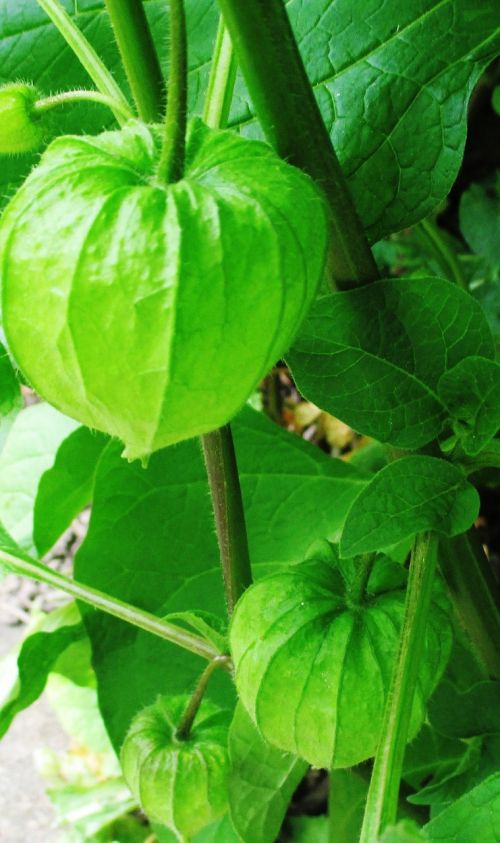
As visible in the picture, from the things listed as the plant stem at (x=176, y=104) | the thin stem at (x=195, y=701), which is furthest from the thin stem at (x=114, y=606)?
the plant stem at (x=176, y=104)

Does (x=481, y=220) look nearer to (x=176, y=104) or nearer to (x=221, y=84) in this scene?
(x=221, y=84)

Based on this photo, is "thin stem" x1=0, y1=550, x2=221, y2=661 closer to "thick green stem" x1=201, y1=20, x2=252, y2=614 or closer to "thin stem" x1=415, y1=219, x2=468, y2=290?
"thick green stem" x1=201, y1=20, x2=252, y2=614

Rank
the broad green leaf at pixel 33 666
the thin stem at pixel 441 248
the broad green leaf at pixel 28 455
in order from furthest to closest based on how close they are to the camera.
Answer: the broad green leaf at pixel 28 455, the thin stem at pixel 441 248, the broad green leaf at pixel 33 666

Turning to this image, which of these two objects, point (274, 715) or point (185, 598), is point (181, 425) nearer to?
point (274, 715)

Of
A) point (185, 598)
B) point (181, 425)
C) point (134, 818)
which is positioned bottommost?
point (134, 818)

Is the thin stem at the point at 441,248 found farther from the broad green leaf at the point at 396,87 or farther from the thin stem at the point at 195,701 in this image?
the thin stem at the point at 195,701

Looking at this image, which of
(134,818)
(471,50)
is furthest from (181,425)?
(134,818)
